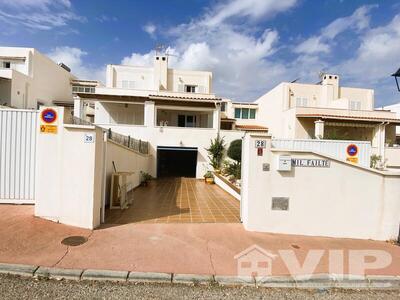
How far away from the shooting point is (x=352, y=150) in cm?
970

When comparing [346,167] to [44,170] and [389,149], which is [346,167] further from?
[389,149]

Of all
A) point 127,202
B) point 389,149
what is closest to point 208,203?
point 127,202

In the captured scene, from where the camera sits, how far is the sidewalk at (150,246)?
4.09m

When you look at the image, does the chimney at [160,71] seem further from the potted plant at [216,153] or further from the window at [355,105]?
the window at [355,105]

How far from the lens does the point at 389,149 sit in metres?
20.8

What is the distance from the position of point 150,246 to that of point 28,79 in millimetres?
24048

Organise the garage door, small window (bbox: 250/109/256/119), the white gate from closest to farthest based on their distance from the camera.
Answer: the white gate → the garage door → small window (bbox: 250/109/256/119)

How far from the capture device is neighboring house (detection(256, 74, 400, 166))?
21.4 m

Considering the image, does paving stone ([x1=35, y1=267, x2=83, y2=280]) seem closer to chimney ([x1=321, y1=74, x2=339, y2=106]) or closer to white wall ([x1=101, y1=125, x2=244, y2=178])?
white wall ([x1=101, y1=125, x2=244, y2=178])

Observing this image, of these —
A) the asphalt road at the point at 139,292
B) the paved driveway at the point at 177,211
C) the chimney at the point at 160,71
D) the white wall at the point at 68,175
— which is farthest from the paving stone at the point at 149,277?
the chimney at the point at 160,71

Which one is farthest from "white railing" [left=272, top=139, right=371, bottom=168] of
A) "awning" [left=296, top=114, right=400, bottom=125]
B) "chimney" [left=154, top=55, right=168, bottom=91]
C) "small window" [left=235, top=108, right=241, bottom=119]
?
"small window" [left=235, top=108, right=241, bottom=119]

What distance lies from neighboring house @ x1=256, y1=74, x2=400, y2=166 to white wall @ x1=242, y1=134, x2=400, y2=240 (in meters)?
15.1

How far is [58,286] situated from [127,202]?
4888 mm

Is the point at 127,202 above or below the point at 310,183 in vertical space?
below
